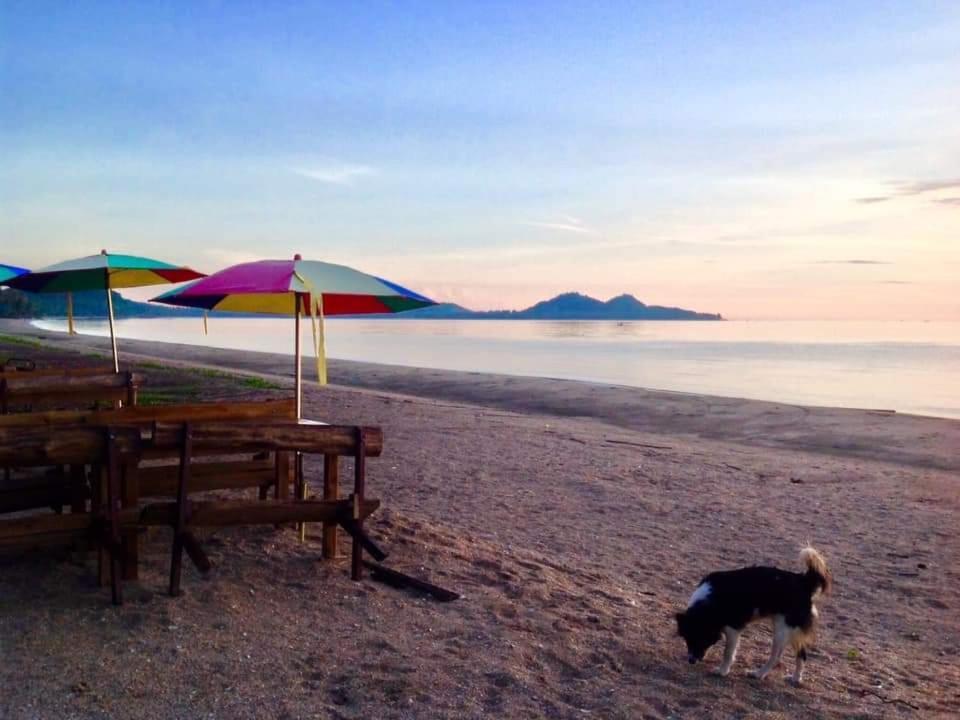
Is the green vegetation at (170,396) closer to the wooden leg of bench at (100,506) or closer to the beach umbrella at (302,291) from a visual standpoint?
the beach umbrella at (302,291)

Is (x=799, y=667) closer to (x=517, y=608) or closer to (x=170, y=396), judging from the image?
(x=517, y=608)

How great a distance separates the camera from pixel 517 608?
6270 millimetres

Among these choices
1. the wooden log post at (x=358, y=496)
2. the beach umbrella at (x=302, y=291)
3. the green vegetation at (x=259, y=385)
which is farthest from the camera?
the green vegetation at (x=259, y=385)

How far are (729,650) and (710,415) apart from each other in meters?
17.3

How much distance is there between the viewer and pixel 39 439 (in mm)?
5410

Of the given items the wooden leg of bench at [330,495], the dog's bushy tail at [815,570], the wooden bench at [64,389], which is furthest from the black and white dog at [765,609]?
the wooden bench at [64,389]

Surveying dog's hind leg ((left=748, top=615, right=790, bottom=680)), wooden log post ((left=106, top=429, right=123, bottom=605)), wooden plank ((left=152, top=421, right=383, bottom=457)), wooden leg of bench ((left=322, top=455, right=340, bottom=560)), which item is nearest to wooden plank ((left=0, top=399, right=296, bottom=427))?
wooden plank ((left=152, top=421, right=383, bottom=457))

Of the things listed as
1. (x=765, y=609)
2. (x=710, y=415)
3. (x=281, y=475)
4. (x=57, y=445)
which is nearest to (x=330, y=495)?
(x=281, y=475)

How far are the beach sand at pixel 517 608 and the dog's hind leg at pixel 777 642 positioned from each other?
0.14m

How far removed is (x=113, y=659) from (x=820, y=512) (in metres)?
8.47

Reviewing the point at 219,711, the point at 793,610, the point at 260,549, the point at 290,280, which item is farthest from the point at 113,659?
the point at 793,610

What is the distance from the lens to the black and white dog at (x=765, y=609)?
5383 mm

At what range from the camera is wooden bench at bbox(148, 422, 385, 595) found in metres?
5.72

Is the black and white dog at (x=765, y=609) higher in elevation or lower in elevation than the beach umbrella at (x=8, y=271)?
lower
